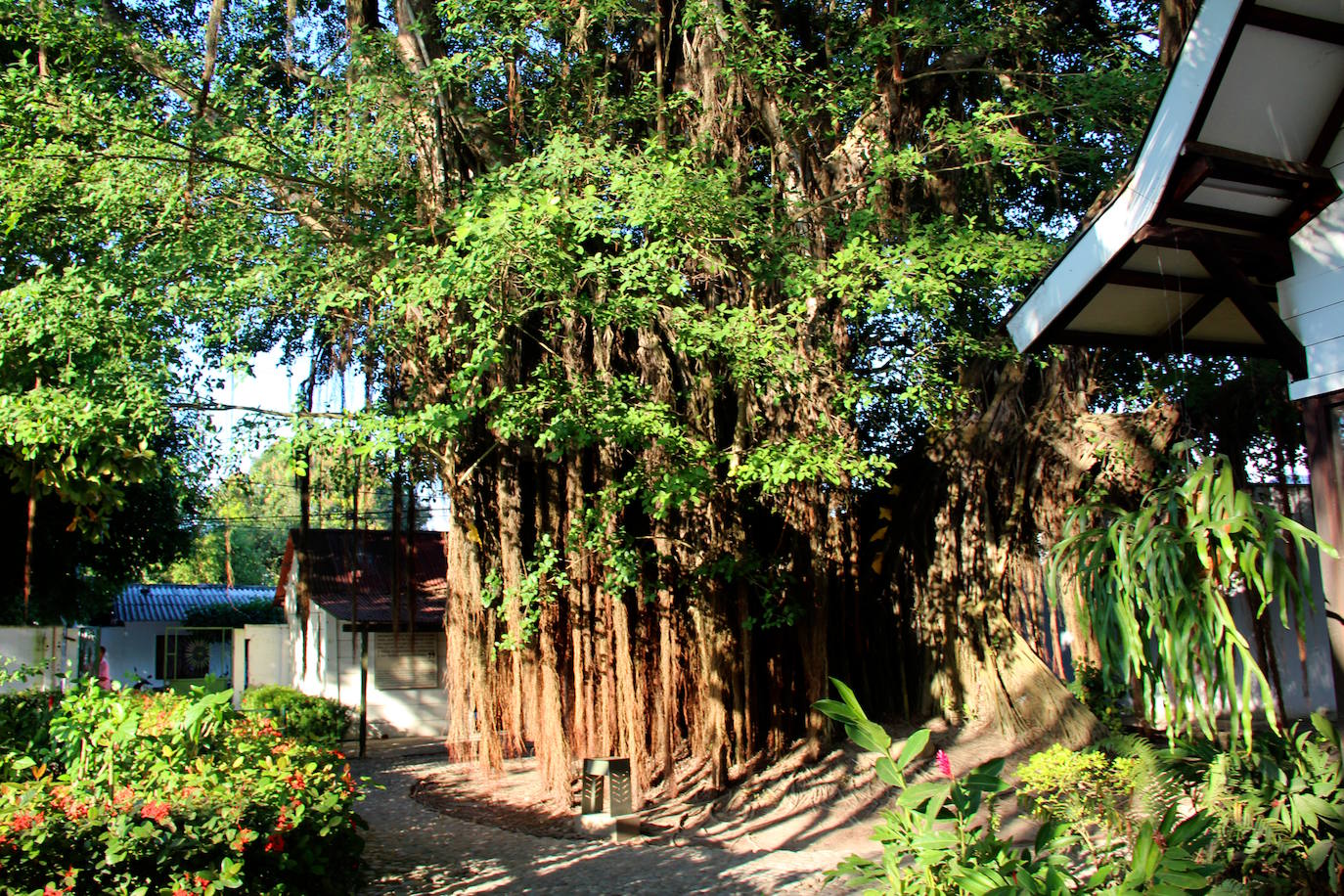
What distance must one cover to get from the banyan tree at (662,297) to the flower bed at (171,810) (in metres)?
2.94

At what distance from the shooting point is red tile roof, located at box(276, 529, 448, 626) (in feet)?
65.6

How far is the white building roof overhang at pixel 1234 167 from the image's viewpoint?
14.6 ft

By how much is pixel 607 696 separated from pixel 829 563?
282 centimetres

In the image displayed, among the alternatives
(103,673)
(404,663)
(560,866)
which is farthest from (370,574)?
(560,866)

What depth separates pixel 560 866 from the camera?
27.1ft

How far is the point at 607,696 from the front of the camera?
10.6 metres

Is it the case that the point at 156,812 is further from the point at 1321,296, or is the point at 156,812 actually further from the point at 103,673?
the point at 103,673

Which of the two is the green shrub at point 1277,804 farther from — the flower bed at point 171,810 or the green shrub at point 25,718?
the green shrub at point 25,718

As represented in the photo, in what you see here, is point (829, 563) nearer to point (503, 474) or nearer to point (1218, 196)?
point (503, 474)

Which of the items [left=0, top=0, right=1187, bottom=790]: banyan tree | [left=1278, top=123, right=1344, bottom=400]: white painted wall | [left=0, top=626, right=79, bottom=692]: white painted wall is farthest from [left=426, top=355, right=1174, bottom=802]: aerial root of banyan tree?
[left=1278, top=123, right=1344, bottom=400]: white painted wall

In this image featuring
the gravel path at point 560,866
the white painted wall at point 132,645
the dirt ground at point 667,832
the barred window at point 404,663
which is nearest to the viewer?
the gravel path at point 560,866

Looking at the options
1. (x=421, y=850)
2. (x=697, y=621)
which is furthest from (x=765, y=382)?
(x=421, y=850)

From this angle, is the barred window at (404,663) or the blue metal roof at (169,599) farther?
the blue metal roof at (169,599)

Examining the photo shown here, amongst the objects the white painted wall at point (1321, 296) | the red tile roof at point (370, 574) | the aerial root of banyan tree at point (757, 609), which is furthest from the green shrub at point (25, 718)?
the red tile roof at point (370, 574)
